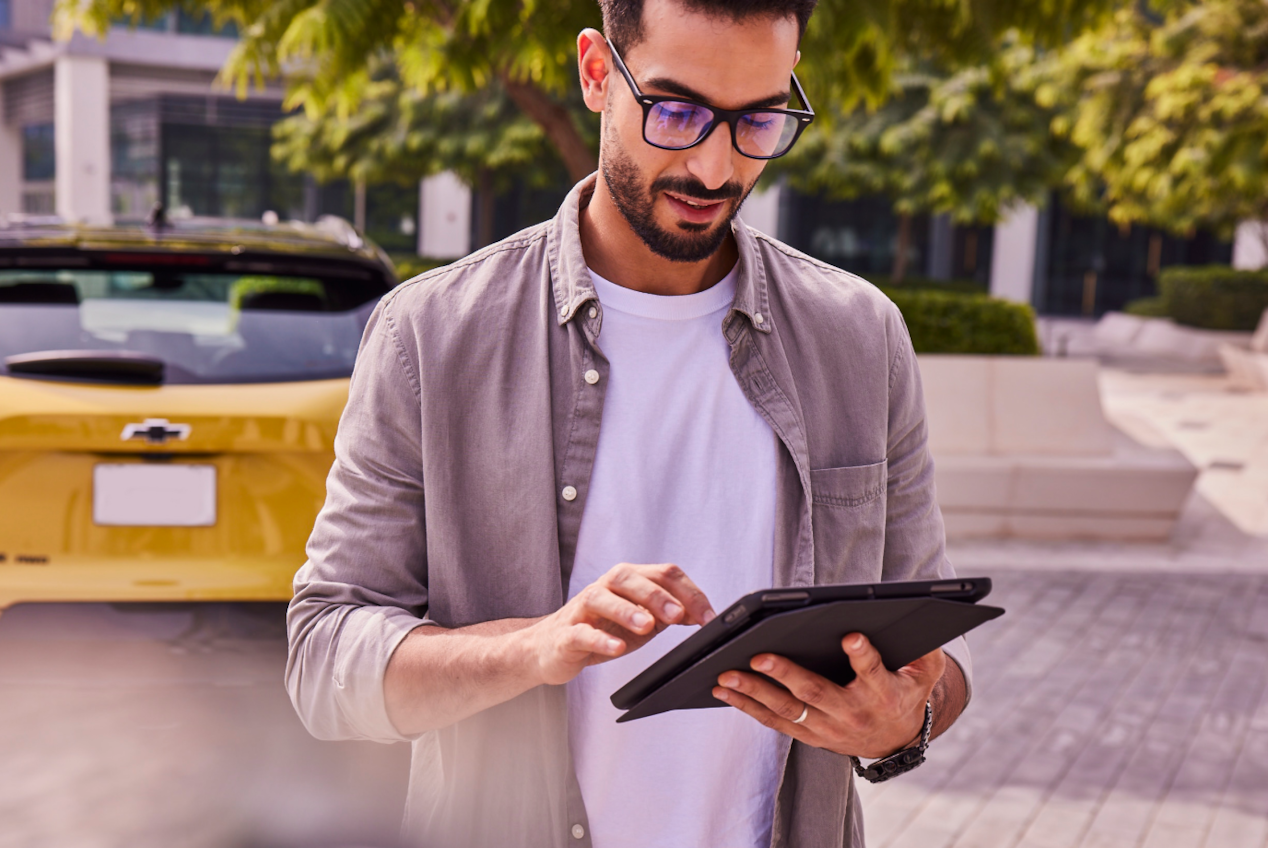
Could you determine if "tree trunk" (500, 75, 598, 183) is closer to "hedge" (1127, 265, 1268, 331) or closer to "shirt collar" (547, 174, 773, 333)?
"shirt collar" (547, 174, 773, 333)

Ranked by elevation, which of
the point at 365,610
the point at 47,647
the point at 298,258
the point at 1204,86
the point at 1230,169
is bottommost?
the point at 47,647

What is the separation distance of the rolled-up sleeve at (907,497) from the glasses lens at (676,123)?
39cm

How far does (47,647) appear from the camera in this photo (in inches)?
131

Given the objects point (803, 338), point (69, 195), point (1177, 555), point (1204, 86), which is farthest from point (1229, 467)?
point (69, 195)

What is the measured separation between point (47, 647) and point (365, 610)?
2.35 m

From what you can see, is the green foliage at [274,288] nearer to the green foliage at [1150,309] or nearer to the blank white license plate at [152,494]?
the blank white license plate at [152,494]

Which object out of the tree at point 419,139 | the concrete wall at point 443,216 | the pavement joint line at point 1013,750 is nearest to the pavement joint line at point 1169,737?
the pavement joint line at point 1013,750

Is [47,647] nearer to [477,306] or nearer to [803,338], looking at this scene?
[477,306]

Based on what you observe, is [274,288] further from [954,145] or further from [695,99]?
[954,145]

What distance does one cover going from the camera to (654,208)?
1.52 metres

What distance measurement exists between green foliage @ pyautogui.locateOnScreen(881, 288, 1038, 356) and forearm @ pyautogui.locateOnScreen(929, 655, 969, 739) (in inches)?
280

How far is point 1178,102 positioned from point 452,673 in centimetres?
1444

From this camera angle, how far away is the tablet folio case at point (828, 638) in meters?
1.19

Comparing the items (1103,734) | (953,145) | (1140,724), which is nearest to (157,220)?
(1103,734)
